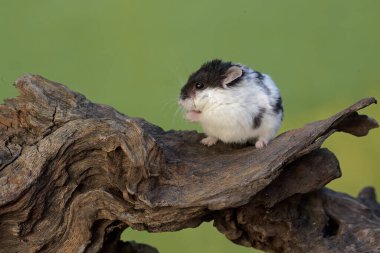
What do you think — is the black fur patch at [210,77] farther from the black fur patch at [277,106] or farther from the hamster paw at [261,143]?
the hamster paw at [261,143]

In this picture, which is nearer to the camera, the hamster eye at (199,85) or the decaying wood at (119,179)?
the decaying wood at (119,179)

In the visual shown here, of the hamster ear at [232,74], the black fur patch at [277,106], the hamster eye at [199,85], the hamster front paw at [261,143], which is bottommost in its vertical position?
the hamster front paw at [261,143]

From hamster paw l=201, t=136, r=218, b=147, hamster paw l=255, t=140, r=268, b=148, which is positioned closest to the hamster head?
hamster paw l=201, t=136, r=218, b=147

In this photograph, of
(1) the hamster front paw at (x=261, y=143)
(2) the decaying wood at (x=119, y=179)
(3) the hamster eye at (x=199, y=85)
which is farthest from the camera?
(3) the hamster eye at (x=199, y=85)

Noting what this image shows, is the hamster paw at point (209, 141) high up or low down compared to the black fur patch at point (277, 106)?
down

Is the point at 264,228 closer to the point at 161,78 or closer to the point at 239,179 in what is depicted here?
the point at 239,179

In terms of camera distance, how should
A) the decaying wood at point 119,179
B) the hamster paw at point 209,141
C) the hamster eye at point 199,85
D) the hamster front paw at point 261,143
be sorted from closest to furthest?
1. the decaying wood at point 119,179
2. the hamster front paw at point 261,143
3. the hamster paw at point 209,141
4. the hamster eye at point 199,85

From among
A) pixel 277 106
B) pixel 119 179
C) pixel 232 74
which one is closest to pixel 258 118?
pixel 277 106

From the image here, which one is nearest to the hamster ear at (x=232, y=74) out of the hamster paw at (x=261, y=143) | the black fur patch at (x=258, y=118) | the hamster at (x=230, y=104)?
the hamster at (x=230, y=104)
